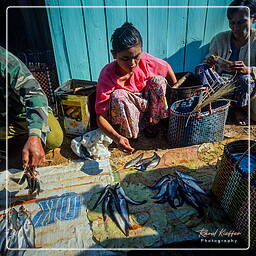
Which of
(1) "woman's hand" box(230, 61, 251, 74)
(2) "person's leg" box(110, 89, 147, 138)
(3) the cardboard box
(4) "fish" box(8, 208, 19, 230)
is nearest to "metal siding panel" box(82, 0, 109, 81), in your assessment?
(3) the cardboard box

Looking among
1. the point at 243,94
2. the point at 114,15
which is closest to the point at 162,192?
the point at 243,94

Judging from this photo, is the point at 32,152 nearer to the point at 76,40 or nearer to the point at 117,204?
the point at 117,204

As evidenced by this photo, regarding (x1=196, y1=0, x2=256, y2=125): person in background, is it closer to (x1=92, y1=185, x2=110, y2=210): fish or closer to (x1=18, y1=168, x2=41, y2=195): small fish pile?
(x1=92, y1=185, x2=110, y2=210): fish

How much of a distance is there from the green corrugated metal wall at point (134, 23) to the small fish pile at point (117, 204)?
220 centimetres

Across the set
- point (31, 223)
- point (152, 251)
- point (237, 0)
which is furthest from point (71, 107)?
point (237, 0)

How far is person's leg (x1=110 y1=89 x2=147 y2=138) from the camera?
2496 mm

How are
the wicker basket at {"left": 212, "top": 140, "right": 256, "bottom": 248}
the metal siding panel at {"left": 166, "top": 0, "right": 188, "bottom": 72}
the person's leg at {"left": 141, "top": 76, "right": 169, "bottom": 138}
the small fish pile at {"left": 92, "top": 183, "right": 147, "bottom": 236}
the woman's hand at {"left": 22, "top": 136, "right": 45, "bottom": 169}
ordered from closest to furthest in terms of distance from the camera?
the wicker basket at {"left": 212, "top": 140, "right": 256, "bottom": 248} → the woman's hand at {"left": 22, "top": 136, "right": 45, "bottom": 169} → the small fish pile at {"left": 92, "top": 183, "right": 147, "bottom": 236} → the person's leg at {"left": 141, "top": 76, "right": 169, "bottom": 138} → the metal siding panel at {"left": 166, "top": 0, "right": 188, "bottom": 72}

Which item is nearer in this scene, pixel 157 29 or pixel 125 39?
pixel 125 39

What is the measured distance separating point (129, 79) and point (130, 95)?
23 cm

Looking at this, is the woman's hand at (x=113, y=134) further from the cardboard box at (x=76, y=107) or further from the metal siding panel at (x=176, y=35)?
the metal siding panel at (x=176, y=35)

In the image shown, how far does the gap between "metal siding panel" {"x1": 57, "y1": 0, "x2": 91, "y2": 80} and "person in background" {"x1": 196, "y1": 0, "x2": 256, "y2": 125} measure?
72.4 inches

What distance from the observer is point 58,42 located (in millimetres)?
3105

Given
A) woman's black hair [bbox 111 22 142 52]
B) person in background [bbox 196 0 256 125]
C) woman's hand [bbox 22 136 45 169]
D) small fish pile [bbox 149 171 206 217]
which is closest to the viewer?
woman's hand [bbox 22 136 45 169]

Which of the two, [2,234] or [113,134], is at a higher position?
[113,134]
